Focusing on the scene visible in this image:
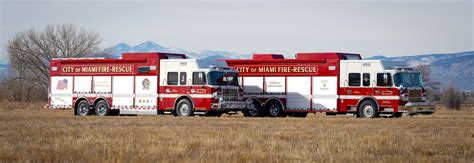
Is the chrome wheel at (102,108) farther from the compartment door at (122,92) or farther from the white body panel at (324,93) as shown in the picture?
the white body panel at (324,93)

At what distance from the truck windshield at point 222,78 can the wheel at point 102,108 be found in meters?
5.11

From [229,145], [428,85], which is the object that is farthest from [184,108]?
[428,85]

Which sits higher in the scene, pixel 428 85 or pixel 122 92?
pixel 428 85

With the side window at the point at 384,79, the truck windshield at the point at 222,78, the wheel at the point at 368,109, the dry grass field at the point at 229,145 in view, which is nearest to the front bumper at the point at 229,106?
the truck windshield at the point at 222,78

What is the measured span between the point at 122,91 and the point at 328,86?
8.60 m

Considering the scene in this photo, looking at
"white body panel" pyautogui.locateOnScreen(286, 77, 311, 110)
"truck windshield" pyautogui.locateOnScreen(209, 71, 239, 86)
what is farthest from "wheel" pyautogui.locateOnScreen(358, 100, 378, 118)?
"truck windshield" pyautogui.locateOnScreen(209, 71, 239, 86)

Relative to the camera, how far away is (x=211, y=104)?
1374 inches

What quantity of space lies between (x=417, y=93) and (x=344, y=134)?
14.5m

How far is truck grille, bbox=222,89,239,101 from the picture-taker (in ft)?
116

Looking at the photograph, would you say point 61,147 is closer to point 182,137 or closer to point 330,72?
point 182,137

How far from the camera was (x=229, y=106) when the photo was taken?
116ft

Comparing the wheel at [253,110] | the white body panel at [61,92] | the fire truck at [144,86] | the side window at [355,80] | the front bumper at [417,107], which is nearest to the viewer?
the front bumper at [417,107]

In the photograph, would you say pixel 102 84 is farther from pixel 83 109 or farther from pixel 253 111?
pixel 253 111

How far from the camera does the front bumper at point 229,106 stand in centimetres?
3494
